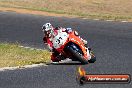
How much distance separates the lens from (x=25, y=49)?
71.1ft

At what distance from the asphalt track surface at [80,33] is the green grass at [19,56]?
45.8 inches

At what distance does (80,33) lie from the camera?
28.5 meters

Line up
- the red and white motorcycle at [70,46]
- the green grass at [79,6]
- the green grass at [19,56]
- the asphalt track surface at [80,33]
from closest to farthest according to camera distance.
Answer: the asphalt track surface at [80,33] → the red and white motorcycle at [70,46] → the green grass at [19,56] → the green grass at [79,6]

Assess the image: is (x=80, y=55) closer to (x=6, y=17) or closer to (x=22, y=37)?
(x=22, y=37)

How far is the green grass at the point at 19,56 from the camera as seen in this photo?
1806 cm

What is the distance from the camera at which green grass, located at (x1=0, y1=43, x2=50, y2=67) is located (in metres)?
18.1

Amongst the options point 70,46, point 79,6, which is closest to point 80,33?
point 70,46

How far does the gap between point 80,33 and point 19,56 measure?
9220mm

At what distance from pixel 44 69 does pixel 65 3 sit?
32.3 m

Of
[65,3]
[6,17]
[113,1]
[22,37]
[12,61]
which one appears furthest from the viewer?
[113,1]

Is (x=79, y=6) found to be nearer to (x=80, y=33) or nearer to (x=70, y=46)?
(x=80, y=33)

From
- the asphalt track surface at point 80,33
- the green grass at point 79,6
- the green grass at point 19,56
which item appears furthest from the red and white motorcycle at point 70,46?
the green grass at point 79,6

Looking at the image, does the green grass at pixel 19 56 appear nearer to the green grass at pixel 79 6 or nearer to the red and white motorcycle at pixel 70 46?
the red and white motorcycle at pixel 70 46

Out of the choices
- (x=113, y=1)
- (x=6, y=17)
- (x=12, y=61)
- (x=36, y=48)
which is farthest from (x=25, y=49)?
(x=113, y=1)
